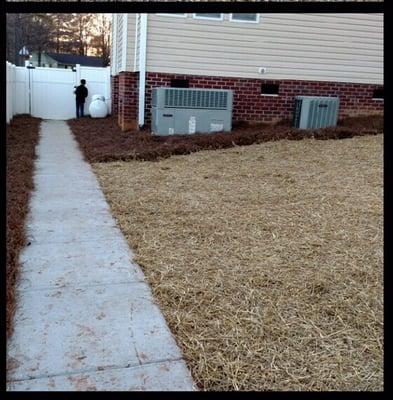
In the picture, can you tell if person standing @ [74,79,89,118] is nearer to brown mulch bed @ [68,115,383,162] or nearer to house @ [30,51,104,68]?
brown mulch bed @ [68,115,383,162]

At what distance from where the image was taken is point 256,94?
1067 cm

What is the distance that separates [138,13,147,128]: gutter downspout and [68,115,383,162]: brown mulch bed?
456 millimetres

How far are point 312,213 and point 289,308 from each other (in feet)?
7.30

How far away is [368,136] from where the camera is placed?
947cm

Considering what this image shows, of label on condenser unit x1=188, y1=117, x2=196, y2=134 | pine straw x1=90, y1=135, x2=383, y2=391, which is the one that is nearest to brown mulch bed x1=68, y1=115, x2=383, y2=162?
label on condenser unit x1=188, y1=117, x2=196, y2=134

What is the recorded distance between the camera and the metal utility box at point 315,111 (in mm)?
10109

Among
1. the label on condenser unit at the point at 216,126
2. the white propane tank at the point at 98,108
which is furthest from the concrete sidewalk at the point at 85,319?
the white propane tank at the point at 98,108

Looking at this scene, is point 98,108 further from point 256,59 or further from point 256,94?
point 256,59

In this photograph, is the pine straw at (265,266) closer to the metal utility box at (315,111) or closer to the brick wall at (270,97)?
the metal utility box at (315,111)

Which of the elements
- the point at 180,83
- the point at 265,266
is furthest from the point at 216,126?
the point at 265,266

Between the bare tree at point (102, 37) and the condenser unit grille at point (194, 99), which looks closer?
the condenser unit grille at point (194, 99)

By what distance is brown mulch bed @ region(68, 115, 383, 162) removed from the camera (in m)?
8.17

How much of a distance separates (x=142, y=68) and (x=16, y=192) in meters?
5.34
